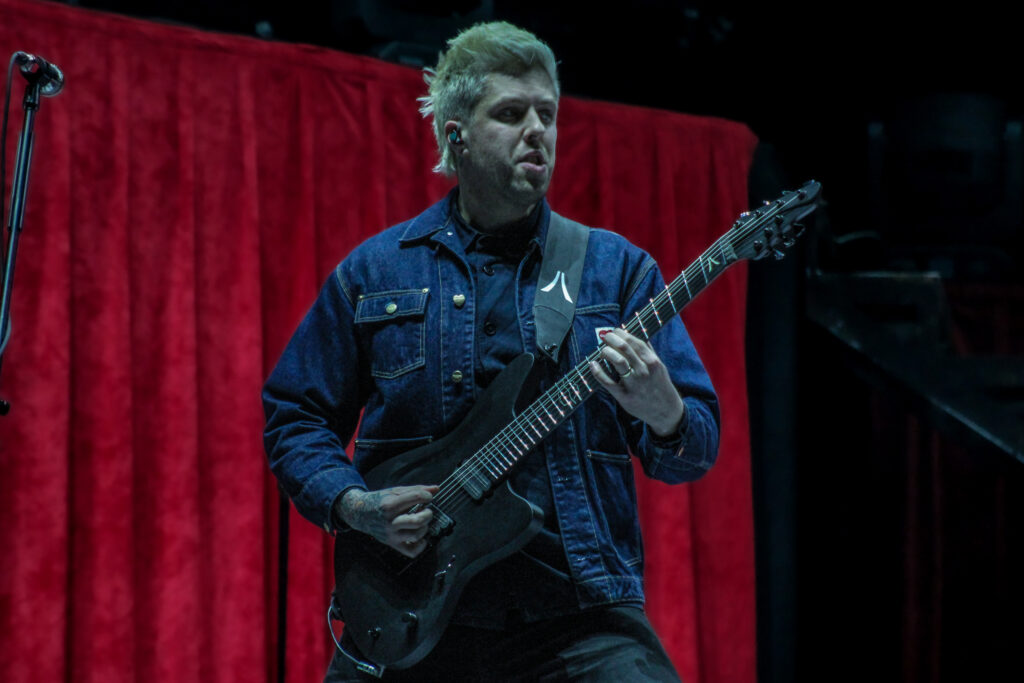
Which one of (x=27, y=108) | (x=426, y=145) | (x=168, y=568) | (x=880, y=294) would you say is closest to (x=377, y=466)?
(x=27, y=108)

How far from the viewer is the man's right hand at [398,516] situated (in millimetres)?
1831

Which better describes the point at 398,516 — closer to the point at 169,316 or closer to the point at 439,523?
the point at 439,523

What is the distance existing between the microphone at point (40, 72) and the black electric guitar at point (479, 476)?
3.01ft

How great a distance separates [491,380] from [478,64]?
582 mm

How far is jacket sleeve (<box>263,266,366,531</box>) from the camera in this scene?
198 centimetres

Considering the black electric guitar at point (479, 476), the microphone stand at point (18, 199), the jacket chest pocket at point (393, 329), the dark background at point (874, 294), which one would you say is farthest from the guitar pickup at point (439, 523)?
the dark background at point (874, 294)

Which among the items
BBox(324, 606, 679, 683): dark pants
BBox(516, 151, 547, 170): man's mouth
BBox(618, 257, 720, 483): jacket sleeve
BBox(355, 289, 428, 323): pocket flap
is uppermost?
BBox(516, 151, 547, 170): man's mouth

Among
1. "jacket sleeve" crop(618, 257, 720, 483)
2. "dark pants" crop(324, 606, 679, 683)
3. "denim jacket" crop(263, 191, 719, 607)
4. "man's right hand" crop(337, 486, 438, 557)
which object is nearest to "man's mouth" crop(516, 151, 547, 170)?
"denim jacket" crop(263, 191, 719, 607)

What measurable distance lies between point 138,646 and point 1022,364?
330 centimetres

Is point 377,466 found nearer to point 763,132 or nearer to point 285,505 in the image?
point 285,505

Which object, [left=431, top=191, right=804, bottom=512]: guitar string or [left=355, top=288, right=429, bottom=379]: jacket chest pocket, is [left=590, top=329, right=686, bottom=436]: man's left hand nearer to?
[left=431, top=191, right=804, bottom=512]: guitar string

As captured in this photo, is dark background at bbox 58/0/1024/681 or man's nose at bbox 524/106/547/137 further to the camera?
dark background at bbox 58/0/1024/681

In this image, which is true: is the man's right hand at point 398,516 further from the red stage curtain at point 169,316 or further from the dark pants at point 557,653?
the red stage curtain at point 169,316

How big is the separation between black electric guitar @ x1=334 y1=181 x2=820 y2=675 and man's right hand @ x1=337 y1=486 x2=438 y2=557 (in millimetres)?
28
